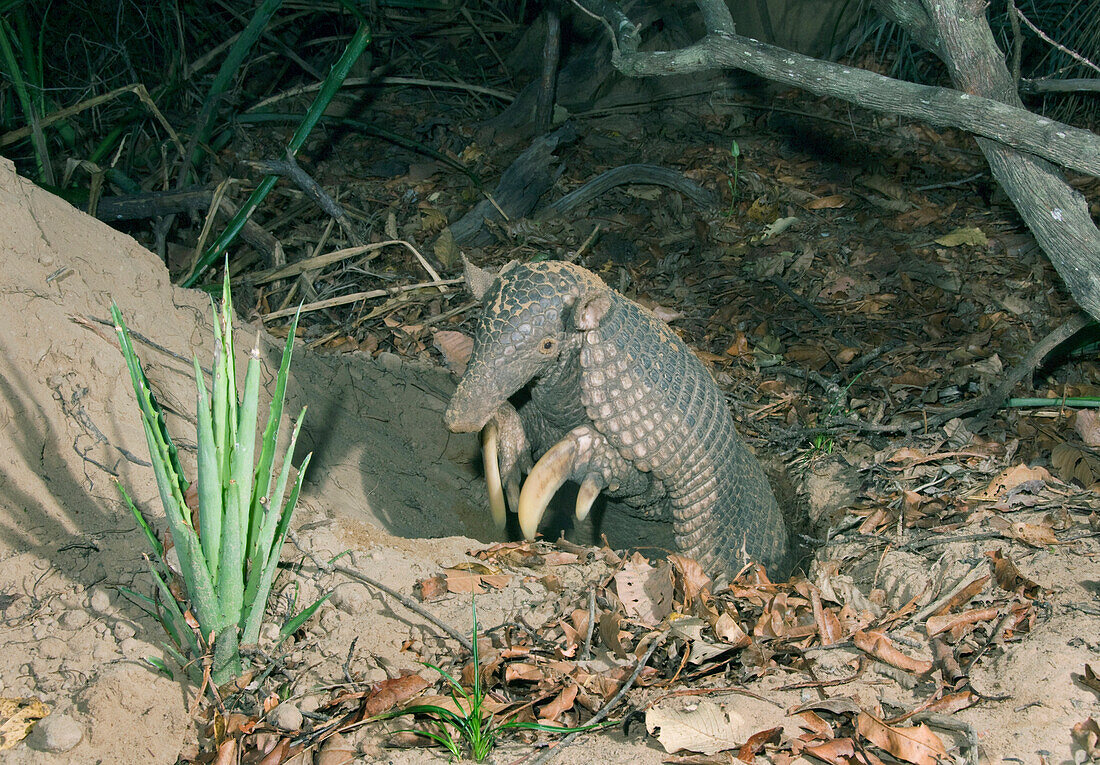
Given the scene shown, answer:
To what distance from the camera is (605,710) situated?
2041 millimetres

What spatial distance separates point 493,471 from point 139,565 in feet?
4.39

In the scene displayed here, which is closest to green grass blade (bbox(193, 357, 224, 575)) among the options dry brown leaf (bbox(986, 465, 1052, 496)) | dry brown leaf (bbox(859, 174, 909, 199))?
dry brown leaf (bbox(986, 465, 1052, 496))

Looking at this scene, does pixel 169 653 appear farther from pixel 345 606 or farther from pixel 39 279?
pixel 39 279

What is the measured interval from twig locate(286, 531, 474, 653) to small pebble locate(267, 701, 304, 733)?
17.9 inches

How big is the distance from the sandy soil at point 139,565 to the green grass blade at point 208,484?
A: 0.44 metres

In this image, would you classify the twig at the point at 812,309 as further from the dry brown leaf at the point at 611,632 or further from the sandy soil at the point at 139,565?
the dry brown leaf at the point at 611,632

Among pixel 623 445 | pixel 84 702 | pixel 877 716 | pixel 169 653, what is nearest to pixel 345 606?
pixel 169 653

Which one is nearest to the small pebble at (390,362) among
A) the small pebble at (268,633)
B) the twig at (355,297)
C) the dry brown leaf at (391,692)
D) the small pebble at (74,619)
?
the twig at (355,297)

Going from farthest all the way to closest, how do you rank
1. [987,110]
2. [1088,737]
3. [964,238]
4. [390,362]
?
[964,238] < [390,362] < [987,110] < [1088,737]

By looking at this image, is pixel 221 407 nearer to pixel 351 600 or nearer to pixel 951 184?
pixel 351 600

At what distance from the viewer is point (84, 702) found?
1978 mm

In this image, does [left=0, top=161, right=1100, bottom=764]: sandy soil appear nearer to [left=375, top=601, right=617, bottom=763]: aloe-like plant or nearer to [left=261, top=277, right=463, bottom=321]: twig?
[left=375, top=601, right=617, bottom=763]: aloe-like plant

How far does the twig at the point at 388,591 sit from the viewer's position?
7.66 feet

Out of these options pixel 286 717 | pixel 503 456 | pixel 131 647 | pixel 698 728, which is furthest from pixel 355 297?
pixel 698 728
